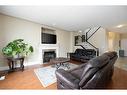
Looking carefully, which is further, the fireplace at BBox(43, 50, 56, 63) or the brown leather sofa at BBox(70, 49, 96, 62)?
the fireplace at BBox(43, 50, 56, 63)

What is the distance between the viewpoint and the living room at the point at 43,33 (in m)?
3.32

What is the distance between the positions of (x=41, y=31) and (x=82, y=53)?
9.71ft

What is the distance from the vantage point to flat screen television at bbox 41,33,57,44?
6.30 metres

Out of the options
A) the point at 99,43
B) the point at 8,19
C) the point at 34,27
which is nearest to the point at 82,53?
the point at 99,43

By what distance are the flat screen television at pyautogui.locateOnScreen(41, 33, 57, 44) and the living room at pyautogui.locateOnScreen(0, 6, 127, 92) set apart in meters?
0.06

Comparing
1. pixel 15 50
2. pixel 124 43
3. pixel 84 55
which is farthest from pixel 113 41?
pixel 15 50

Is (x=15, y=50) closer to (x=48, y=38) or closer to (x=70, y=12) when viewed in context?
(x=70, y=12)

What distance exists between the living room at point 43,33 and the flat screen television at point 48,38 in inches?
2.4

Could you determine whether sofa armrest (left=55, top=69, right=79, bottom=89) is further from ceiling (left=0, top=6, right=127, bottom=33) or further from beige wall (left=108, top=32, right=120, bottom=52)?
beige wall (left=108, top=32, right=120, bottom=52)

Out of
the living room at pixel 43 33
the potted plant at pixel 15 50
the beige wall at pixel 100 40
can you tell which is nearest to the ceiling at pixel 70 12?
the living room at pixel 43 33

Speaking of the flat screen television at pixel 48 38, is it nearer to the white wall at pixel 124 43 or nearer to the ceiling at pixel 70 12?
the ceiling at pixel 70 12

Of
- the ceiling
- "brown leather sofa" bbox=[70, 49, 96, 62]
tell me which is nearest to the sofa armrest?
the ceiling

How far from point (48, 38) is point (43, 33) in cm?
47

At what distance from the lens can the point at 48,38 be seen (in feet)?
21.6
